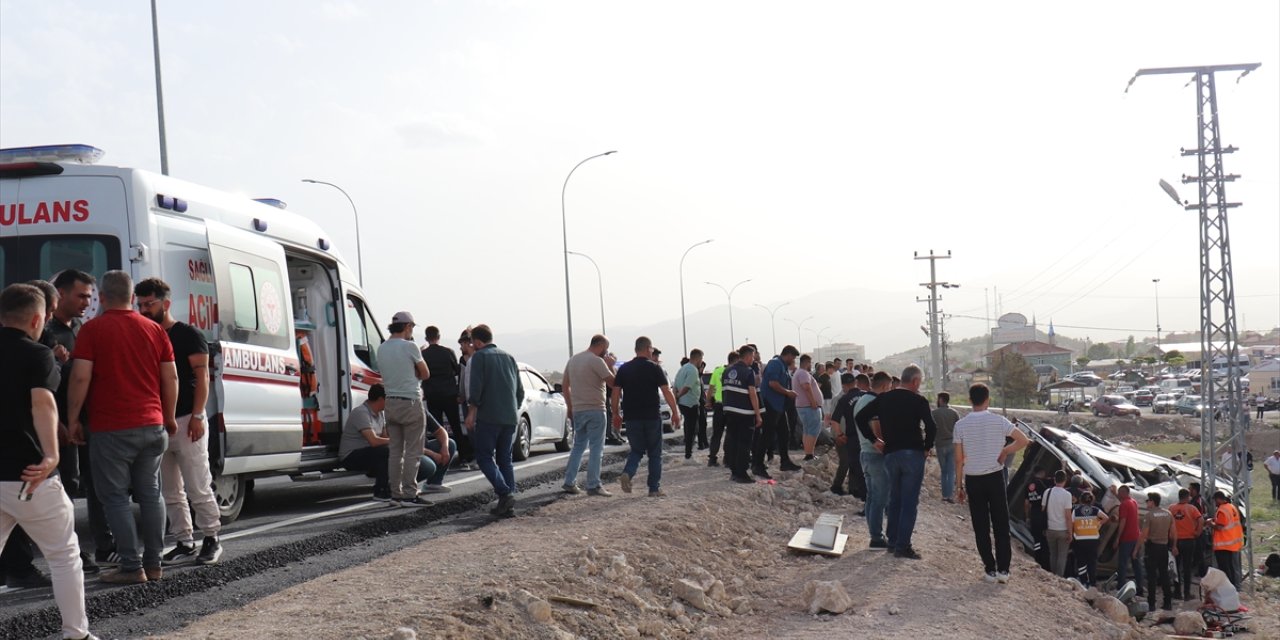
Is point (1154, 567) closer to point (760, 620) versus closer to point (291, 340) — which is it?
point (760, 620)

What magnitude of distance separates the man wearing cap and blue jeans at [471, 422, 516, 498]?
59 cm

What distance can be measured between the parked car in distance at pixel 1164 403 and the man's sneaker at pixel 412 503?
74.7m

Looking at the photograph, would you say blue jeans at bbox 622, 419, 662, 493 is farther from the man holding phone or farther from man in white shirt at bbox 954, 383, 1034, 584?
the man holding phone

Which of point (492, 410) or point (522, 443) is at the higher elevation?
point (492, 410)

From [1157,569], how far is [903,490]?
10.1 meters

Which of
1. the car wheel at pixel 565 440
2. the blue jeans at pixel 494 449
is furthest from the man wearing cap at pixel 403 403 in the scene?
the car wheel at pixel 565 440

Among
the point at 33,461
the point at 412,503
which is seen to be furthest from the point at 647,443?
the point at 33,461

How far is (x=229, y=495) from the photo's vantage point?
9828 millimetres

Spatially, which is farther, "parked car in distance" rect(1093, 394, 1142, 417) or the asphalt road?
"parked car in distance" rect(1093, 394, 1142, 417)

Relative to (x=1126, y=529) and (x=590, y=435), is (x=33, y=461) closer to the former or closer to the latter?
(x=590, y=435)

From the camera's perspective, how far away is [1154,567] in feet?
59.8

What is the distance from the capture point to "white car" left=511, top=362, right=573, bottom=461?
1720 centimetres

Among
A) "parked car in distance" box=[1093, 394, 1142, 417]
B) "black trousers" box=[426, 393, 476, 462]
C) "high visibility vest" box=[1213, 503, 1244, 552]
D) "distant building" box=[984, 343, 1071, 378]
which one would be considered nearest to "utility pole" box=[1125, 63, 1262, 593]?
"high visibility vest" box=[1213, 503, 1244, 552]

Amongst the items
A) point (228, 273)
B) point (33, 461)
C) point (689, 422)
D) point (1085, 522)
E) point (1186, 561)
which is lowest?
point (1186, 561)
